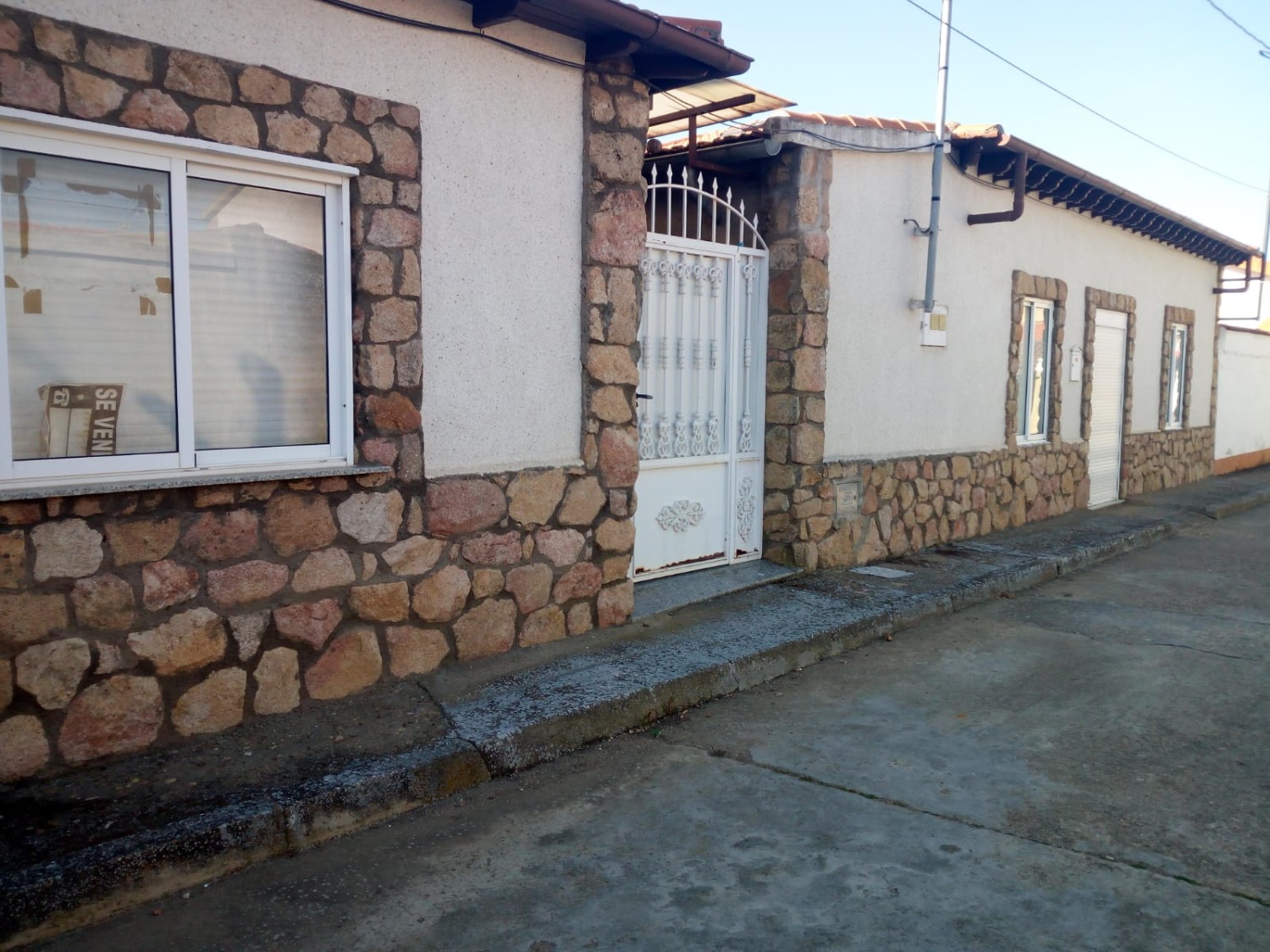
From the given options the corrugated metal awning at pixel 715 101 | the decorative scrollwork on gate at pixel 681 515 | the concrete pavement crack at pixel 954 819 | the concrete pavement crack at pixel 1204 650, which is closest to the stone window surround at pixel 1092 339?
the concrete pavement crack at pixel 1204 650

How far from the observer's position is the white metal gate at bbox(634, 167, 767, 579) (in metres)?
6.34

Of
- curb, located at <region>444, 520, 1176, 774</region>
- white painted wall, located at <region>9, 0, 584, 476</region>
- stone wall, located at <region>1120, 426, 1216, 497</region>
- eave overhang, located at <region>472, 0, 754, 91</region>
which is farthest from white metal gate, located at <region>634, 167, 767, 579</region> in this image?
stone wall, located at <region>1120, 426, 1216, 497</region>

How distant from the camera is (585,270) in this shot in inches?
211

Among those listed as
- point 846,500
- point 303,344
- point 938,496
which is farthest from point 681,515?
point 938,496

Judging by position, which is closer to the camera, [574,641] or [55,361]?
[55,361]

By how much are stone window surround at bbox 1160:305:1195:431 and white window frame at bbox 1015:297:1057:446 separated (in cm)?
391

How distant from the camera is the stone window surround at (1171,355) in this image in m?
13.6

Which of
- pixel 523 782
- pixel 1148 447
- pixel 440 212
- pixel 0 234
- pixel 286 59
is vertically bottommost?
pixel 523 782

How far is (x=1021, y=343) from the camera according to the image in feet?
33.0

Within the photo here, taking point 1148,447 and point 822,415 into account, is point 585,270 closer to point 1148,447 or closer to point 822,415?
point 822,415

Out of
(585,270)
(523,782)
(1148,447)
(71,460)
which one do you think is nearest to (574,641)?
(523,782)

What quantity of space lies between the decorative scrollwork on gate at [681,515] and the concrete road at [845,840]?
1.47 meters

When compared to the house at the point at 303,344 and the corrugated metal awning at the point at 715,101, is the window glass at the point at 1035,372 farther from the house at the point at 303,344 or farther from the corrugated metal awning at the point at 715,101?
the house at the point at 303,344

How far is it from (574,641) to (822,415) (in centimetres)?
289
